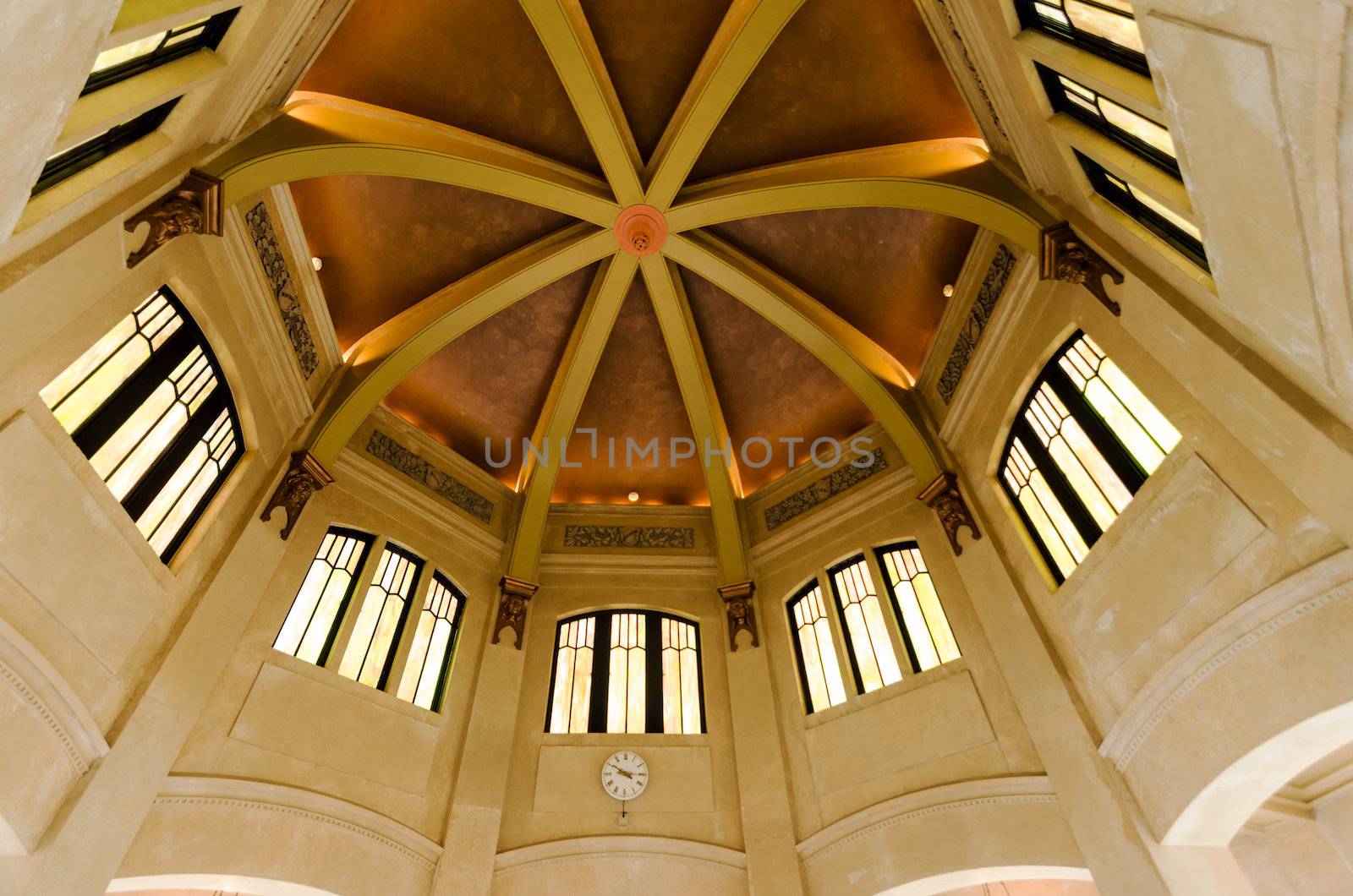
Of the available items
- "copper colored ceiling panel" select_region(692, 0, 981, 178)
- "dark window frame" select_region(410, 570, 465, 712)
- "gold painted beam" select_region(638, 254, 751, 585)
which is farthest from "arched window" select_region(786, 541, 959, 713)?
"copper colored ceiling panel" select_region(692, 0, 981, 178)

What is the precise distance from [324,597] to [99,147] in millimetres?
4803

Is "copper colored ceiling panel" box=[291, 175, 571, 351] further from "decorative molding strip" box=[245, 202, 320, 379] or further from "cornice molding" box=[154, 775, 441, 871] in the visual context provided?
"cornice molding" box=[154, 775, 441, 871]

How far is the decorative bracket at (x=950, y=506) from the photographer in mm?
8547

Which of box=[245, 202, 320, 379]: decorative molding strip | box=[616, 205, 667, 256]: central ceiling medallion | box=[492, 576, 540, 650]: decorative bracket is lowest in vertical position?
box=[492, 576, 540, 650]: decorative bracket

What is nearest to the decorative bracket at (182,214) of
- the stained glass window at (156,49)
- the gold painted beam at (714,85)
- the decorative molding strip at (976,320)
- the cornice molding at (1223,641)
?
the stained glass window at (156,49)

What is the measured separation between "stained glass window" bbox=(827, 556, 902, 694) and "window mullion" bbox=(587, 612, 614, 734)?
3.03m

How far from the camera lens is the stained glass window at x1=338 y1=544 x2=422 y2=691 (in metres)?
8.39

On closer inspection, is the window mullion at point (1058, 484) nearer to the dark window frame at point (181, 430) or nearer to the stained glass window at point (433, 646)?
the stained glass window at point (433, 646)

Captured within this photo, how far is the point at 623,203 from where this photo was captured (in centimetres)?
1042

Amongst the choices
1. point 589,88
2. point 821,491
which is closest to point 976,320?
point 821,491

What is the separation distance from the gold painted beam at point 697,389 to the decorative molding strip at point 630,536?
542mm

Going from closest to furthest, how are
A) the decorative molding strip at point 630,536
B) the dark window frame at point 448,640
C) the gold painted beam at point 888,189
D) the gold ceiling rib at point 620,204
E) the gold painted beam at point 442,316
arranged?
the gold painted beam at point 888,189 < the gold ceiling rib at point 620,204 < the dark window frame at point 448,640 < the gold painted beam at point 442,316 < the decorative molding strip at point 630,536

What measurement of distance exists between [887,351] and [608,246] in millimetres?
4304

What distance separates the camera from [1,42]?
112 inches
